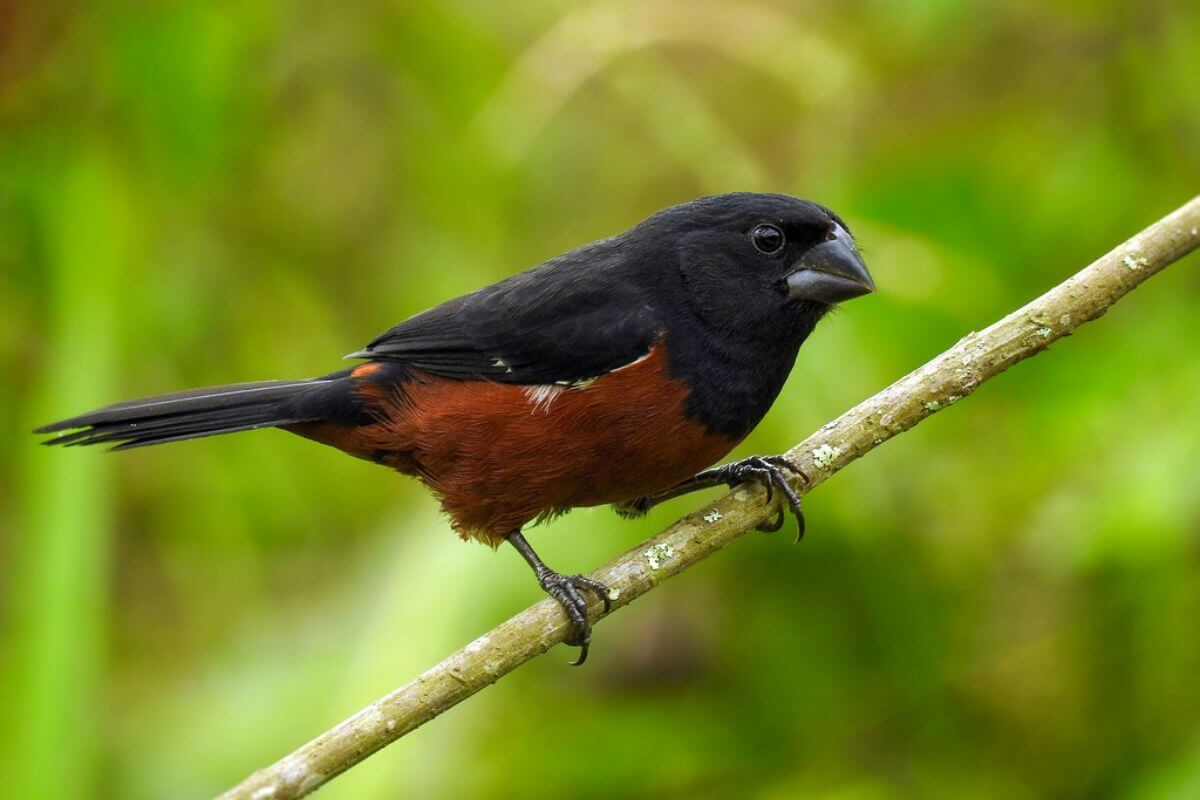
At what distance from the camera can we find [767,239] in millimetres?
3098

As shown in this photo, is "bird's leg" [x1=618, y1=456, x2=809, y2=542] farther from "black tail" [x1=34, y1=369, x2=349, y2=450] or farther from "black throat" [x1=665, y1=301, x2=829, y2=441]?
"black tail" [x1=34, y1=369, x2=349, y2=450]

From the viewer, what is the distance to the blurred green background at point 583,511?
3422mm

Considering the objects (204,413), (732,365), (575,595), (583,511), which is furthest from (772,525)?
(204,413)

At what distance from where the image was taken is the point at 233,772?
11.6ft

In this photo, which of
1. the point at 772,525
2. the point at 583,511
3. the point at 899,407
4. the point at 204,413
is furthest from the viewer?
the point at 583,511

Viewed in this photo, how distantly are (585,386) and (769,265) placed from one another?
485 mm

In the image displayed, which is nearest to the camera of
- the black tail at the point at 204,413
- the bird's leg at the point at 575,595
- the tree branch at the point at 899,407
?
the tree branch at the point at 899,407

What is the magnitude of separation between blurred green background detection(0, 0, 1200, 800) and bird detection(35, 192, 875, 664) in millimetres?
534

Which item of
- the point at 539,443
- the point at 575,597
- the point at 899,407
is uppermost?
the point at 539,443

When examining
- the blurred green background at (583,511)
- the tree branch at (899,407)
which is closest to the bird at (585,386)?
the tree branch at (899,407)

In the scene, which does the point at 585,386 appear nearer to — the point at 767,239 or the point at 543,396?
the point at 543,396

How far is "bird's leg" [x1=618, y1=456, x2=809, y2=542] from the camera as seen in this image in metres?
2.98

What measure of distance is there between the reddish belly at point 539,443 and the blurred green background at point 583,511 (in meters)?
0.54

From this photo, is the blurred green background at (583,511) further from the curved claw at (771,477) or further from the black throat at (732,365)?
the black throat at (732,365)
